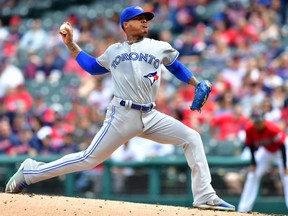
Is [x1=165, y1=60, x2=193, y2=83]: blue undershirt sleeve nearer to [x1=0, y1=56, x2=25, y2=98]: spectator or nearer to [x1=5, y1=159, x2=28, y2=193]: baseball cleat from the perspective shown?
[x1=5, y1=159, x2=28, y2=193]: baseball cleat

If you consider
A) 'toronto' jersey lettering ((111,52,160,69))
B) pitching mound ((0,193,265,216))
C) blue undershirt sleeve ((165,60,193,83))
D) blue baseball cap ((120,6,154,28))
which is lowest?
pitching mound ((0,193,265,216))

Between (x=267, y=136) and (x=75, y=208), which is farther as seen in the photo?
(x=267, y=136)

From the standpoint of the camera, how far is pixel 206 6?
16562 millimetres

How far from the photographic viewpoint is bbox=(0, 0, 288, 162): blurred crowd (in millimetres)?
13266

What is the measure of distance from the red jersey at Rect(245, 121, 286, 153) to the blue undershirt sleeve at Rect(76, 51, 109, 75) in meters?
4.50

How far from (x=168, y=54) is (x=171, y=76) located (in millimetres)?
7129

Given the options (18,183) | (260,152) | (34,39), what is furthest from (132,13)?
(34,39)

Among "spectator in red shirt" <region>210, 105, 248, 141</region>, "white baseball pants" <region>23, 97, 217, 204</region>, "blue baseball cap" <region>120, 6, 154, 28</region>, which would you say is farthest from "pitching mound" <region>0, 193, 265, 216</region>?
"spectator in red shirt" <region>210, 105, 248, 141</region>

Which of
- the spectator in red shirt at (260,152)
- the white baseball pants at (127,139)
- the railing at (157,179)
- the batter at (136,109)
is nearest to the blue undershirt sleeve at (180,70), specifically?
the batter at (136,109)

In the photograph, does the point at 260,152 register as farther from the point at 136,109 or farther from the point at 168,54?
the point at 136,109

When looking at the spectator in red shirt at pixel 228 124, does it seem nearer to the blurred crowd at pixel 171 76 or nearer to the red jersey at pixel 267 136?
the blurred crowd at pixel 171 76

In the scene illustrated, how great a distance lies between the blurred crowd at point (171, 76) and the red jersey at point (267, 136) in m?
0.39

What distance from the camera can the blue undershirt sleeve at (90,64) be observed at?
25.1 ft

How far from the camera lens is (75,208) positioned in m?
7.42
